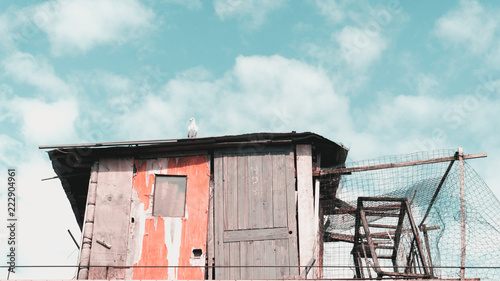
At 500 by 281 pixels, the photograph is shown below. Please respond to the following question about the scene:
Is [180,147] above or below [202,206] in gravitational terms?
above

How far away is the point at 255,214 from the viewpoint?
1512cm

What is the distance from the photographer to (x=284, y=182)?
50.4 ft

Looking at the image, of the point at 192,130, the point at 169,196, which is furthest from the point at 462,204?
the point at 192,130

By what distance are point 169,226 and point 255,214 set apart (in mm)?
2394

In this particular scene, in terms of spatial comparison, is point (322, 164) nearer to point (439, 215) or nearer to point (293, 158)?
point (293, 158)

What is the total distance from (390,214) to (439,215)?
160 cm

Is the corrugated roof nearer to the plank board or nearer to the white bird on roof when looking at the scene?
the white bird on roof

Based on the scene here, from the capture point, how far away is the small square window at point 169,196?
15500 mm

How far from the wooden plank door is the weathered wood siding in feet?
1.48

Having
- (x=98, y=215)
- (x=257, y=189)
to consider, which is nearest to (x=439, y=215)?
(x=257, y=189)

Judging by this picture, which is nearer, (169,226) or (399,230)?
(169,226)

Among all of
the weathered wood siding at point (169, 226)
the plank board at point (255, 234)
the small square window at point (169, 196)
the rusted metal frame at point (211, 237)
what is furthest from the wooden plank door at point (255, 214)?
the small square window at point (169, 196)

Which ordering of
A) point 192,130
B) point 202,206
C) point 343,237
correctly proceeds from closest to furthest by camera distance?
point 202,206 → point 192,130 → point 343,237

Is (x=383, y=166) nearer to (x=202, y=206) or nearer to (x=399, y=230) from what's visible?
(x=399, y=230)
